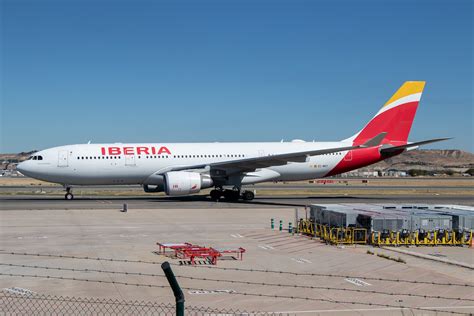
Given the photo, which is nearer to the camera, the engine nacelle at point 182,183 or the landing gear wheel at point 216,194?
the engine nacelle at point 182,183

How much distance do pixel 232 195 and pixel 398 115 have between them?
50.4 feet

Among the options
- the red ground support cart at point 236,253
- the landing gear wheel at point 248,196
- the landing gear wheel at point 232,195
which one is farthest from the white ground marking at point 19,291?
the landing gear wheel at point 248,196

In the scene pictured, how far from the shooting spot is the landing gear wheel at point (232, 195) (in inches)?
1690

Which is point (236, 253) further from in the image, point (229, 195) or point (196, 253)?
point (229, 195)

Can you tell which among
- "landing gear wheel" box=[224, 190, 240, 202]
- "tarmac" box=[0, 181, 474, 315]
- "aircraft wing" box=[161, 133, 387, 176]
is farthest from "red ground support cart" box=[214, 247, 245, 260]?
"landing gear wheel" box=[224, 190, 240, 202]

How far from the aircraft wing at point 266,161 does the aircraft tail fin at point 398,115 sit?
608 centimetres

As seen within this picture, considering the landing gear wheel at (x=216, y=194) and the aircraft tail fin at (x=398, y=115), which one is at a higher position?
the aircraft tail fin at (x=398, y=115)

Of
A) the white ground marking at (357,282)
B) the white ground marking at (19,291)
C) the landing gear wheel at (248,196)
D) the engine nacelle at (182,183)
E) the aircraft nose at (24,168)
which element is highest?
the aircraft nose at (24,168)

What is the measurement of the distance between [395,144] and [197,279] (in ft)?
114

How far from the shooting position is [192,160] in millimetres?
43406

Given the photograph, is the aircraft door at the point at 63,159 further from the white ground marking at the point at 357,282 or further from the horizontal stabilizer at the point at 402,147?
the white ground marking at the point at 357,282

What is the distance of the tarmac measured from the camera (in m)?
12.7

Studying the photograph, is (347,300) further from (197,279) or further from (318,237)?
(318,237)

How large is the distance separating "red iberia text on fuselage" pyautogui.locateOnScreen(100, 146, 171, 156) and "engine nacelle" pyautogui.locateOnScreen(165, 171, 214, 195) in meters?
3.66
